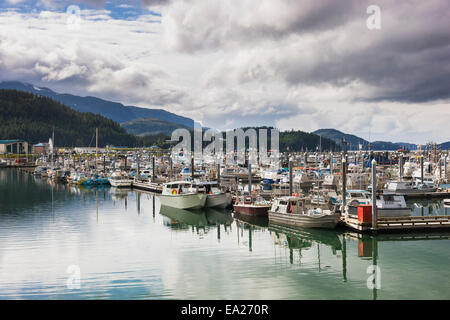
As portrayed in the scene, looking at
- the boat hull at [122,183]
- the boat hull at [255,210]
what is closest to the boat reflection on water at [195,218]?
the boat hull at [255,210]

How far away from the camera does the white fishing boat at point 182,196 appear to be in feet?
152

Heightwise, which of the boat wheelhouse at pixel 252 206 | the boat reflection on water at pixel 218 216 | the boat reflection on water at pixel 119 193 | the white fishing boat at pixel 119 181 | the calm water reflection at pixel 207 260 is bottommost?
the calm water reflection at pixel 207 260

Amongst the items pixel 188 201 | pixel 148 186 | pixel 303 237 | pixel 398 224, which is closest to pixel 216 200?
pixel 188 201

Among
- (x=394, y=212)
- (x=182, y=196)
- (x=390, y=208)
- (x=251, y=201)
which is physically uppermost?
(x=182, y=196)

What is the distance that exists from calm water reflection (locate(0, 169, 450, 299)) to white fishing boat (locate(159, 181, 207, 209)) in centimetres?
396

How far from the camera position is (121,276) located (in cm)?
2192

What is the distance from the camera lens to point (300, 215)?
34312 millimetres

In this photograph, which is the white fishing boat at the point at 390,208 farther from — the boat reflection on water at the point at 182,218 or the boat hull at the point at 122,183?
the boat hull at the point at 122,183

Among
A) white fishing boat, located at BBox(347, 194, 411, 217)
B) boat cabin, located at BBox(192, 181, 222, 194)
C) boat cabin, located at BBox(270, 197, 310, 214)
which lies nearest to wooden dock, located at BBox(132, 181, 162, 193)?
boat cabin, located at BBox(192, 181, 222, 194)

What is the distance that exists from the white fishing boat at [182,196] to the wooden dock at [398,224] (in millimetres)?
18336

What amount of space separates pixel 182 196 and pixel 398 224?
23373 mm

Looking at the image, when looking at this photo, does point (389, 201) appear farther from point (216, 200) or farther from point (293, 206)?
point (216, 200)
